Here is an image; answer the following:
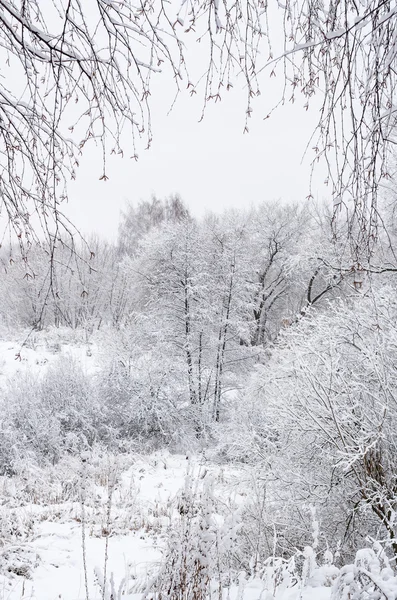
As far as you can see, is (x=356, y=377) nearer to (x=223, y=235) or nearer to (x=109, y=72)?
(x=109, y=72)

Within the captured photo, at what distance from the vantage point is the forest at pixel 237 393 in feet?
8.52

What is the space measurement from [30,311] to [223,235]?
1342 centimetres

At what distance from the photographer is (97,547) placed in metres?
5.48

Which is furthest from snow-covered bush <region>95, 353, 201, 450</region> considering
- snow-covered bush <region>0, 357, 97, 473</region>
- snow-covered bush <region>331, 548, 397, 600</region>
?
snow-covered bush <region>331, 548, 397, 600</region>

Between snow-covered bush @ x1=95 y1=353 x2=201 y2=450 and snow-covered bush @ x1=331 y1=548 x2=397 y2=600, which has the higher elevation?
snow-covered bush @ x1=331 y1=548 x2=397 y2=600

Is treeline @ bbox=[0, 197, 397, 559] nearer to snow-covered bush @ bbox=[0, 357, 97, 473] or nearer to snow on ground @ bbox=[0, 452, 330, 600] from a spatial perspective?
snow-covered bush @ bbox=[0, 357, 97, 473]

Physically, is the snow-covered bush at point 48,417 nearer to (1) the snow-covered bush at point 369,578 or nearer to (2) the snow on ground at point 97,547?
(2) the snow on ground at point 97,547

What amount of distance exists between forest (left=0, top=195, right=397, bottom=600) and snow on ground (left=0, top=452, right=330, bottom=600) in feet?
0.87

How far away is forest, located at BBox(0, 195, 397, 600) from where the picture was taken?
2.60 metres

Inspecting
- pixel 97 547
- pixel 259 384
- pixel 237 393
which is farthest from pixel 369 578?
pixel 237 393

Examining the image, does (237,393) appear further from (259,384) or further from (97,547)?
(97,547)

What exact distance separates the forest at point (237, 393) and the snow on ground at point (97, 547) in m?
0.26

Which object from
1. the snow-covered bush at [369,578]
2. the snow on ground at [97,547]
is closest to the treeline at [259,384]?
the snow on ground at [97,547]

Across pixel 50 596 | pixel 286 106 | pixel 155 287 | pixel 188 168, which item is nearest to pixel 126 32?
pixel 286 106
